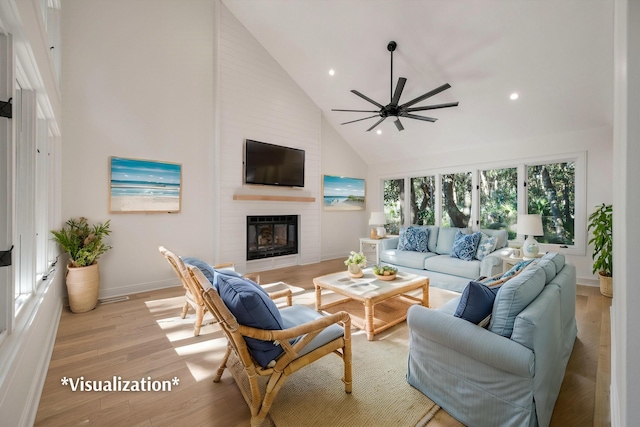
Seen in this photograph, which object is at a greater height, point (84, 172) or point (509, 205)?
point (84, 172)

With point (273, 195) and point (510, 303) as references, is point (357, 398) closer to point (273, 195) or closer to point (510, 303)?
point (510, 303)

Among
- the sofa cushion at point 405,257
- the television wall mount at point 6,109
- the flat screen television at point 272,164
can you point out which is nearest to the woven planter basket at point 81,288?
the television wall mount at point 6,109

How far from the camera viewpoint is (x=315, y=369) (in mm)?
2207

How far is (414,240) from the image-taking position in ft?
16.7

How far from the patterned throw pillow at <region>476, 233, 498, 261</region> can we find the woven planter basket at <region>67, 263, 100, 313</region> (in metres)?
5.28

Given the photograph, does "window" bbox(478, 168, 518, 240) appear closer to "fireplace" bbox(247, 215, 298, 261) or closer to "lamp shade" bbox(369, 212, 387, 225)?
"lamp shade" bbox(369, 212, 387, 225)

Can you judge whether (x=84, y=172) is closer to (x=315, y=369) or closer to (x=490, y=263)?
(x=315, y=369)

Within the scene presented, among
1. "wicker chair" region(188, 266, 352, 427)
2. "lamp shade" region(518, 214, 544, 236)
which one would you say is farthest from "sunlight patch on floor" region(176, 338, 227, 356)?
"lamp shade" region(518, 214, 544, 236)

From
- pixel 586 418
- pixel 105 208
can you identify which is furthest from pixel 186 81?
pixel 586 418

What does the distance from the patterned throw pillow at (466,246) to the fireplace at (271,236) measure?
10.2 feet

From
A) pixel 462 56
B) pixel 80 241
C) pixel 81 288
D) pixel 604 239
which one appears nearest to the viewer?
pixel 81 288

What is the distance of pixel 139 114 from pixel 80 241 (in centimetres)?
193

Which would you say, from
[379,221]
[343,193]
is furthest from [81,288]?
[343,193]

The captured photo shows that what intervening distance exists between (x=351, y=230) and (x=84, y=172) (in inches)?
211
